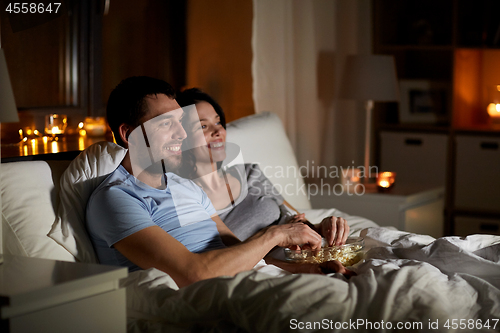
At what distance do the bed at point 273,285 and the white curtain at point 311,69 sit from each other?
1.33m

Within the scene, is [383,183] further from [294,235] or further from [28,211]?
[28,211]

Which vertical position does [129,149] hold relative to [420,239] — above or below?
above

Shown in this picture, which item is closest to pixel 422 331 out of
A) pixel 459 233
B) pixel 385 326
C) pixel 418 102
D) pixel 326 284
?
pixel 385 326

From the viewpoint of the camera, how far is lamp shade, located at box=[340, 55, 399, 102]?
2822 millimetres

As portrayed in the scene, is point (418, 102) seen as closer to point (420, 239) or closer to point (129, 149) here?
point (420, 239)

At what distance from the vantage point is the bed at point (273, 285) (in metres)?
1.00

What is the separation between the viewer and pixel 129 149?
1.44m

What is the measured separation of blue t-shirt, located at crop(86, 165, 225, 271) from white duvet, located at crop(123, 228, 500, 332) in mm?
134

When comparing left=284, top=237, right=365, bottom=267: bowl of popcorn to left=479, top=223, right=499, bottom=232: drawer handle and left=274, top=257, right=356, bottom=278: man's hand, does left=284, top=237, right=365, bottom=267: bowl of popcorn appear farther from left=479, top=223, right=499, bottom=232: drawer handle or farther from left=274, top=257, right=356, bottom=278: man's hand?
left=479, top=223, right=499, bottom=232: drawer handle

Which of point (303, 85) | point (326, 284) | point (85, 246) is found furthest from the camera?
point (303, 85)

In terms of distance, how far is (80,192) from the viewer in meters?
1.38

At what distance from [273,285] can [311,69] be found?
202cm

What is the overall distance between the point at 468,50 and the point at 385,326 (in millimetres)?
2878

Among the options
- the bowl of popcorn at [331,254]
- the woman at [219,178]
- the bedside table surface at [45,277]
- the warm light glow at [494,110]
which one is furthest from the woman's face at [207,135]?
the warm light glow at [494,110]
